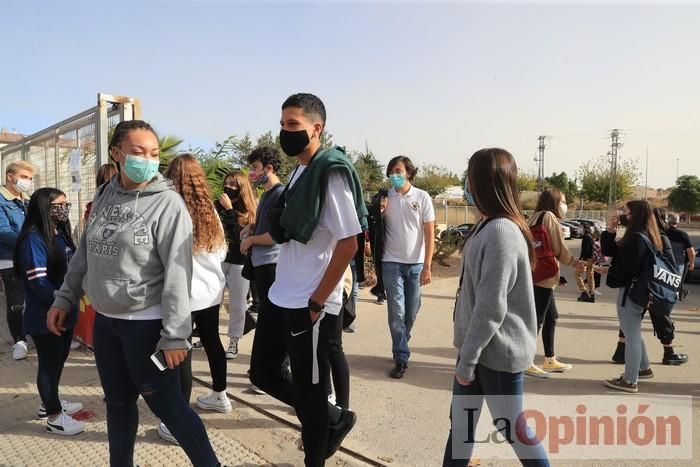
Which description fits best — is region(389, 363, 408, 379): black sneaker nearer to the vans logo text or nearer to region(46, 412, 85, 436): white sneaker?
the vans logo text

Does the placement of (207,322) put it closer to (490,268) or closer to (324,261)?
(324,261)

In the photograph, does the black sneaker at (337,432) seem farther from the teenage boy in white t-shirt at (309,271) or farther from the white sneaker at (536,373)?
the white sneaker at (536,373)

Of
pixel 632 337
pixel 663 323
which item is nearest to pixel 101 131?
pixel 632 337

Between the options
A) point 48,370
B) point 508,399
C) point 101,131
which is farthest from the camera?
point 101,131

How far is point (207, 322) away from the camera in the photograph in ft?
10.6

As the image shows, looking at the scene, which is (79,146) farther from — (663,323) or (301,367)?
(663,323)

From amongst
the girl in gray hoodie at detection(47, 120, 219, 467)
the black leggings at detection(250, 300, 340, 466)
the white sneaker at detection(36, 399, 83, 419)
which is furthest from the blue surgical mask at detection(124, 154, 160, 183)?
the white sneaker at detection(36, 399, 83, 419)

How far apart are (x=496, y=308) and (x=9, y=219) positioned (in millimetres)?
5123

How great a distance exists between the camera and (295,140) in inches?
96.5

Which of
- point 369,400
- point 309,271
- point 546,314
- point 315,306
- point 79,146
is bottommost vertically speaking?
point 369,400

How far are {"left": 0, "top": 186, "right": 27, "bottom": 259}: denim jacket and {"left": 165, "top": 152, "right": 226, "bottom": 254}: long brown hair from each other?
9.63ft

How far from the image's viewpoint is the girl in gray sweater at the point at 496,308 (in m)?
2.12

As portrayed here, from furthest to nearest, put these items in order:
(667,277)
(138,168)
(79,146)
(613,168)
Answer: (613,168)
(79,146)
(667,277)
(138,168)

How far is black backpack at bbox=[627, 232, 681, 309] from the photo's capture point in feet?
13.4
